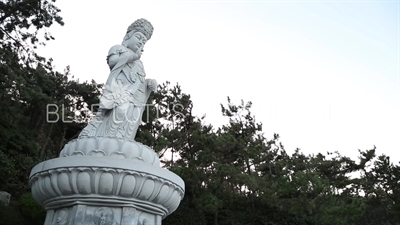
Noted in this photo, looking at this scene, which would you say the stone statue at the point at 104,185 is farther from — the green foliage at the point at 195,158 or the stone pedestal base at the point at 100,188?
the green foliage at the point at 195,158

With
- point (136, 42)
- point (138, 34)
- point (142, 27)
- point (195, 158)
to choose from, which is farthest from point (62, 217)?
point (195, 158)

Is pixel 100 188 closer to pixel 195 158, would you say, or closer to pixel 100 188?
pixel 100 188

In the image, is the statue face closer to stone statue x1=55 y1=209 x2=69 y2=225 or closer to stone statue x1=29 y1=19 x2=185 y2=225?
stone statue x1=29 y1=19 x2=185 y2=225

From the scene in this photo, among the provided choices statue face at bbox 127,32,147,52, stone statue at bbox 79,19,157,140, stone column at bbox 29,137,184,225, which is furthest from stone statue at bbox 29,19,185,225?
statue face at bbox 127,32,147,52

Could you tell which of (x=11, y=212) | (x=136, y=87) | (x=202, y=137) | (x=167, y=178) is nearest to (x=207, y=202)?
(x=202, y=137)

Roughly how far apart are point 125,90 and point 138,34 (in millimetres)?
994

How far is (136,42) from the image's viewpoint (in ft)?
17.1

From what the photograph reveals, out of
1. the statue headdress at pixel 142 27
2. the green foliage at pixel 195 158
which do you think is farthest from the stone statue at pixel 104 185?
the green foliage at pixel 195 158

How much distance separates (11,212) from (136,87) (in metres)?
4.82

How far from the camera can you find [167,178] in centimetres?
376

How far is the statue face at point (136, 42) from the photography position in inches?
205

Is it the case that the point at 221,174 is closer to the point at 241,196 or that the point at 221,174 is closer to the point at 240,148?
the point at 240,148

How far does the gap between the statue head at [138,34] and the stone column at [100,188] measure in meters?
1.99

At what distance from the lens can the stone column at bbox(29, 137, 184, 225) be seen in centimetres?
346
